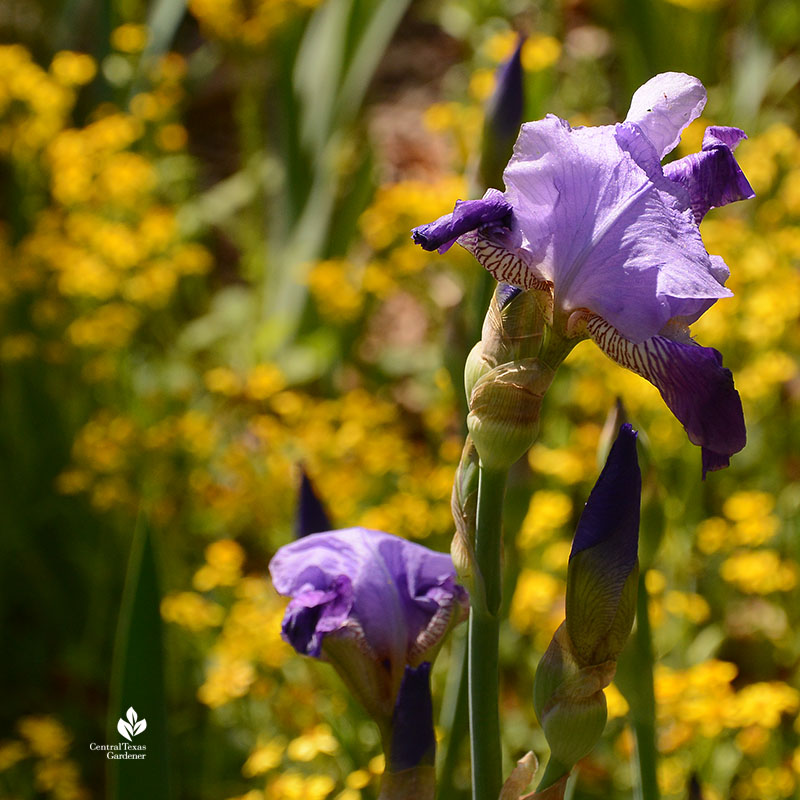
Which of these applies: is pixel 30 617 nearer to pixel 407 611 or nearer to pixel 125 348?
pixel 125 348

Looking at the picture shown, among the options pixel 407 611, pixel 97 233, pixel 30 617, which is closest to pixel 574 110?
pixel 97 233

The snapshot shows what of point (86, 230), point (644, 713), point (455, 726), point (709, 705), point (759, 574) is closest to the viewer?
point (644, 713)

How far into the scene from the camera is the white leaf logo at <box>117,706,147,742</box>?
95 centimetres

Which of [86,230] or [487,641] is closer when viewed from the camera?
[487,641]

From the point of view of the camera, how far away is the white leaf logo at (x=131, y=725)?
953 mm

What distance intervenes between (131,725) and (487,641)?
40 cm

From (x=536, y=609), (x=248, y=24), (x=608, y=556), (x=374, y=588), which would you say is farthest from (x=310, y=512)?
(x=248, y=24)

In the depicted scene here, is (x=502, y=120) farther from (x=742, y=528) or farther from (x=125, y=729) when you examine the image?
(x=742, y=528)

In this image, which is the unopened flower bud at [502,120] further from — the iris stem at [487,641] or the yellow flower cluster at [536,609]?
the yellow flower cluster at [536,609]

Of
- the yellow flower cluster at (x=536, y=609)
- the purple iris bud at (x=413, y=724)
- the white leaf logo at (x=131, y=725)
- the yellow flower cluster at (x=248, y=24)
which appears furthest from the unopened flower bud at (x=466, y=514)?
the yellow flower cluster at (x=248, y=24)

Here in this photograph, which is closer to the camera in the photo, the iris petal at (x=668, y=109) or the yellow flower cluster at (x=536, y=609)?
the iris petal at (x=668, y=109)

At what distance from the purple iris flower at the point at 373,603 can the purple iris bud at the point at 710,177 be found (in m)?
0.38

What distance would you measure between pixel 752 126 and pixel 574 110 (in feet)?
1.74

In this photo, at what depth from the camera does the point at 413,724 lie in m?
0.81
